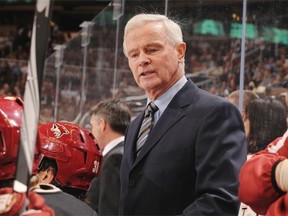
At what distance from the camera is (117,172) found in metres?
3.00

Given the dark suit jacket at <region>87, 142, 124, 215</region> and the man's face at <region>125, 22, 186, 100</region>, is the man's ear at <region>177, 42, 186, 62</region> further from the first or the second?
the dark suit jacket at <region>87, 142, 124, 215</region>

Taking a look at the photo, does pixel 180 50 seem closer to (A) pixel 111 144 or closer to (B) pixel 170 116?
(B) pixel 170 116

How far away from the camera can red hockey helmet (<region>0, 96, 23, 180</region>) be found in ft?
5.74

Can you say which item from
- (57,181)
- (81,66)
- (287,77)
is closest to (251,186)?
(57,181)

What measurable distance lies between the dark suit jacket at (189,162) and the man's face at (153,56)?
0.08 m

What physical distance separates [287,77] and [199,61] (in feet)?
3.63

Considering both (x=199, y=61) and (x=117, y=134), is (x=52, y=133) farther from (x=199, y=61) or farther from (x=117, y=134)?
(x=199, y=61)

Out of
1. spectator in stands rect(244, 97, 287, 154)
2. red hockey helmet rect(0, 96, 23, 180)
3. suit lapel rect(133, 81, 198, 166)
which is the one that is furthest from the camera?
spectator in stands rect(244, 97, 287, 154)

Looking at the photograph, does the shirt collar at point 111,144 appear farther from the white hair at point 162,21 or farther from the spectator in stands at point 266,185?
the spectator in stands at point 266,185

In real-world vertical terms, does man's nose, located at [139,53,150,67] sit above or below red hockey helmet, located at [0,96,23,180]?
above

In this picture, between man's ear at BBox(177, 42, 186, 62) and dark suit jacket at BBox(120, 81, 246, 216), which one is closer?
dark suit jacket at BBox(120, 81, 246, 216)

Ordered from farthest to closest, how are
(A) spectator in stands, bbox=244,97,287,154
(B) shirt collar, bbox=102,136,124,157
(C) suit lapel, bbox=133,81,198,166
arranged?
(B) shirt collar, bbox=102,136,124,157, (A) spectator in stands, bbox=244,97,287,154, (C) suit lapel, bbox=133,81,198,166

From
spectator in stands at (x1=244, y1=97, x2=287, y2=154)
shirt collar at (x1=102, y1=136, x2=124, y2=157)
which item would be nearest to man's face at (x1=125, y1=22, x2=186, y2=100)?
spectator in stands at (x1=244, y1=97, x2=287, y2=154)

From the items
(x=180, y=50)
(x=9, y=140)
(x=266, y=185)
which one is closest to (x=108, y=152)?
(x=180, y=50)
